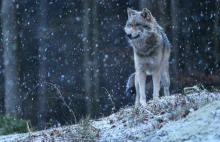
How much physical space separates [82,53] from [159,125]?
29.3 ft

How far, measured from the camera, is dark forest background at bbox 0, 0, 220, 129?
13820 mm

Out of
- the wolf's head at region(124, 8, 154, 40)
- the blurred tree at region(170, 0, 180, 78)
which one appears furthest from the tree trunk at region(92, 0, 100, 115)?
the wolf's head at region(124, 8, 154, 40)

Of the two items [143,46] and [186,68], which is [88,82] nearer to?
[186,68]

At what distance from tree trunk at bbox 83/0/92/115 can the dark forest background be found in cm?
2

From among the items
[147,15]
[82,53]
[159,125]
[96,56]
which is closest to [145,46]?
[147,15]

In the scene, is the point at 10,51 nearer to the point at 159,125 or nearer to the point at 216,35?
the point at 216,35

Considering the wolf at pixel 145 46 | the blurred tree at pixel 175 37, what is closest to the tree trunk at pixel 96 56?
the blurred tree at pixel 175 37

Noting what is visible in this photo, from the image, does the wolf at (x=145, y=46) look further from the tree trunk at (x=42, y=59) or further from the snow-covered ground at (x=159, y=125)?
the tree trunk at (x=42, y=59)

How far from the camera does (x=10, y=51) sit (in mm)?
15062

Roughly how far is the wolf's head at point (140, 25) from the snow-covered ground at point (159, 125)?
1359 millimetres

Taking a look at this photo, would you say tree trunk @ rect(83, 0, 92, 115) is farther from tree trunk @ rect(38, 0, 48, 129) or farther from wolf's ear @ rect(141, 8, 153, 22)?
wolf's ear @ rect(141, 8, 153, 22)

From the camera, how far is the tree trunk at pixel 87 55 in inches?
566

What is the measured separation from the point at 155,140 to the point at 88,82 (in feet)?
29.8

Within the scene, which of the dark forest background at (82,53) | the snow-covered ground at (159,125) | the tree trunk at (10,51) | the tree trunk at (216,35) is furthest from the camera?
the tree trunk at (10,51)
